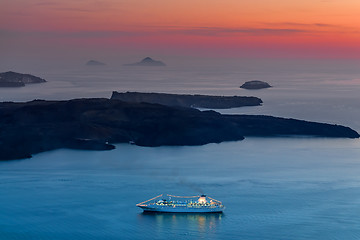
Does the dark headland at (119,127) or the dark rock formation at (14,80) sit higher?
the dark rock formation at (14,80)

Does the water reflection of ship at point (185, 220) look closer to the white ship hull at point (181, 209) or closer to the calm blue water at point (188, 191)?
the calm blue water at point (188, 191)

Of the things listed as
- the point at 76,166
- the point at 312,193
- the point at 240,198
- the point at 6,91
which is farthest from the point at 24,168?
the point at 6,91

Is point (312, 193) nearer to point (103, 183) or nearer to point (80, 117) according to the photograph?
point (103, 183)

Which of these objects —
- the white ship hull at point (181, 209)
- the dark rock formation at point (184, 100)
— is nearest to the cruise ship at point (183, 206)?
the white ship hull at point (181, 209)

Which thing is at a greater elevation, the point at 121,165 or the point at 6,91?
the point at 6,91

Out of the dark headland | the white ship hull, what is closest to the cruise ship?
the white ship hull

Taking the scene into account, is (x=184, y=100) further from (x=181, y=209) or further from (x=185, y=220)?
(x=185, y=220)

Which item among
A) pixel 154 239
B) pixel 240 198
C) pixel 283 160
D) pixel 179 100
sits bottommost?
pixel 154 239
